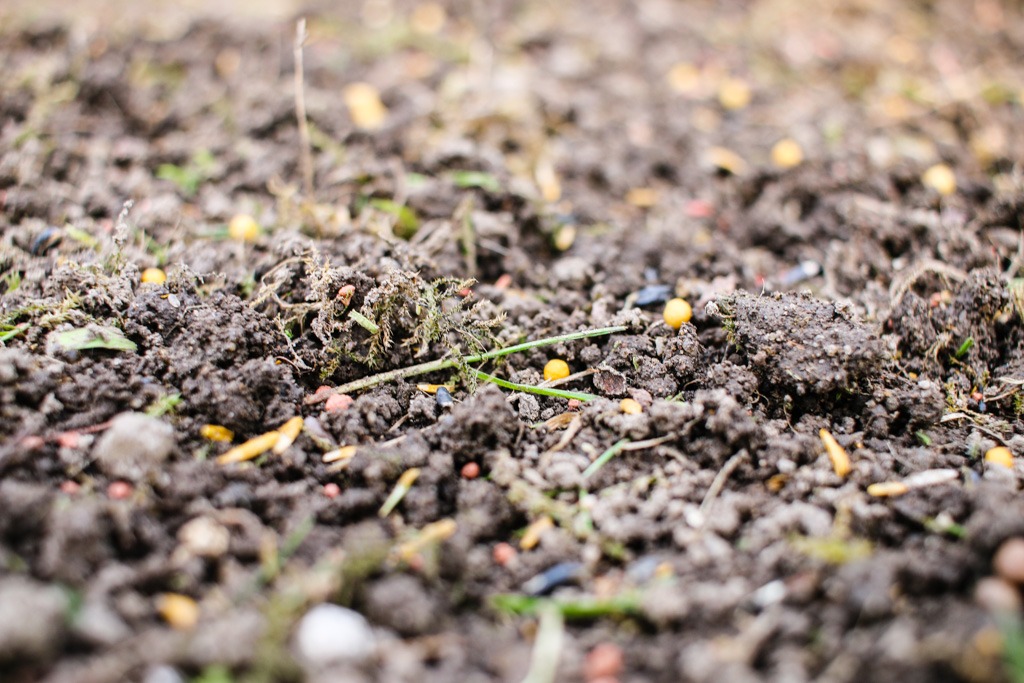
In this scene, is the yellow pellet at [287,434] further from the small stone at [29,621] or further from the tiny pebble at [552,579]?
the tiny pebble at [552,579]

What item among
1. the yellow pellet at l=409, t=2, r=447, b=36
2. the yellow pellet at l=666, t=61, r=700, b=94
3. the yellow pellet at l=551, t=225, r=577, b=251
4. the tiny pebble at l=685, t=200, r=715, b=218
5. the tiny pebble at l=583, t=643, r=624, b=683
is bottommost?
the tiny pebble at l=583, t=643, r=624, b=683

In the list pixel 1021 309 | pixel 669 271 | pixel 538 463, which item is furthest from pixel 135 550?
pixel 1021 309

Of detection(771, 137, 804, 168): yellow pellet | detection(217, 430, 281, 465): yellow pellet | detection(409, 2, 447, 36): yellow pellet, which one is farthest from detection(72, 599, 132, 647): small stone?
detection(409, 2, 447, 36): yellow pellet

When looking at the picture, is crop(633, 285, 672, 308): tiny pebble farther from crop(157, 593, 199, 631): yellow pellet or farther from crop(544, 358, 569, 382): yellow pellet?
crop(157, 593, 199, 631): yellow pellet

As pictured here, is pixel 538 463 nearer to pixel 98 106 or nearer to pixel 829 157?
pixel 829 157

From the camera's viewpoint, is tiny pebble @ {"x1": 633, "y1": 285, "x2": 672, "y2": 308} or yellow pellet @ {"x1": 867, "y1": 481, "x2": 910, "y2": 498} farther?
tiny pebble @ {"x1": 633, "y1": 285, "x2": 672, "y2": 308}

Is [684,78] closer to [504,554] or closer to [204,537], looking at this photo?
[504,554]
